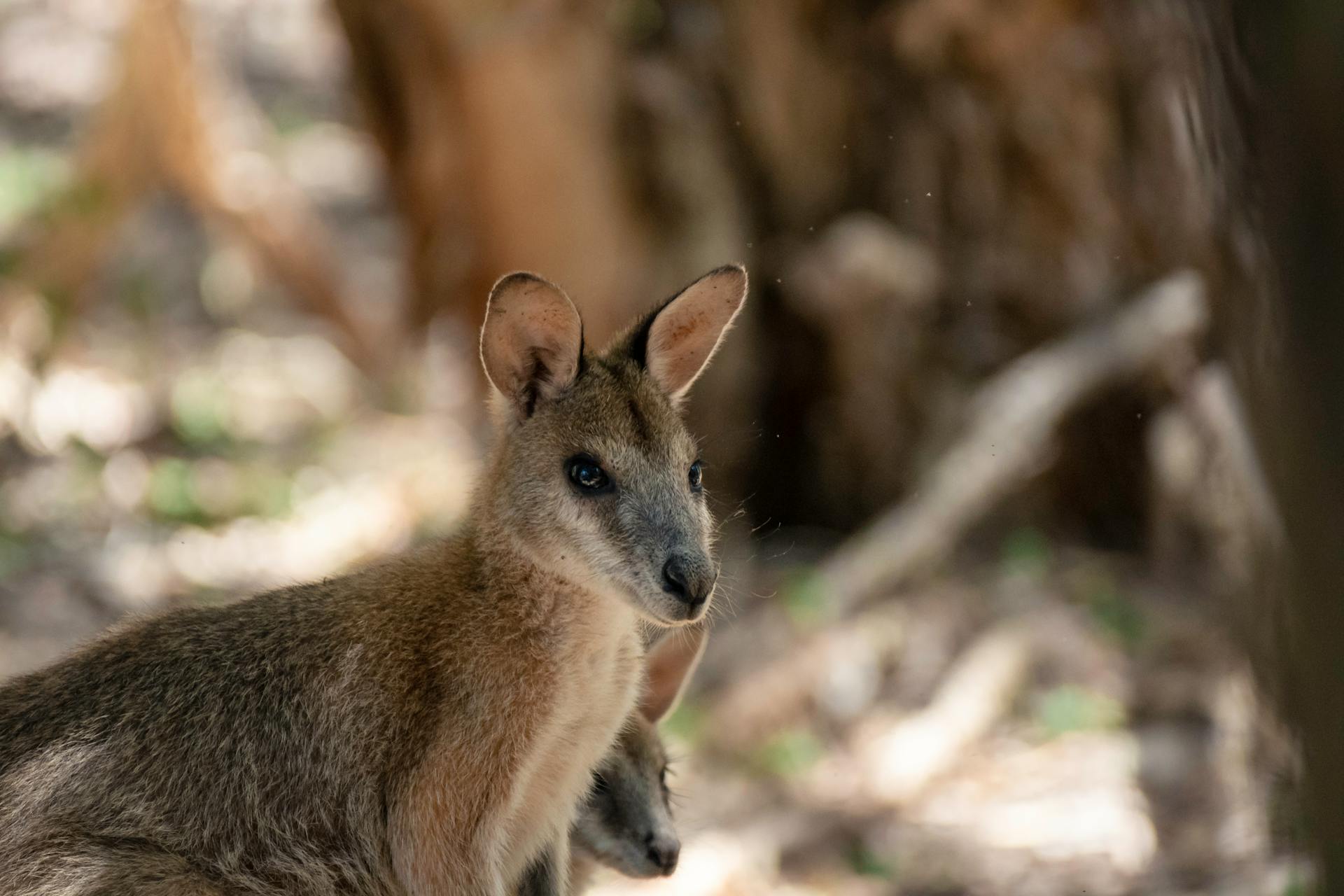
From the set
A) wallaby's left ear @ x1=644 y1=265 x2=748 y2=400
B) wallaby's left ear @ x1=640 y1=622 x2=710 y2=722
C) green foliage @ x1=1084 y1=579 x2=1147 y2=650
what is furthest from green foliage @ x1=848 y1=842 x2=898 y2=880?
Answer: wallaby's left ear @ x1=644 y1=265 x2=748 y2=400

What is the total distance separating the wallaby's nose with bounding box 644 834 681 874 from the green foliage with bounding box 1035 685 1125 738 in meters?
3.89

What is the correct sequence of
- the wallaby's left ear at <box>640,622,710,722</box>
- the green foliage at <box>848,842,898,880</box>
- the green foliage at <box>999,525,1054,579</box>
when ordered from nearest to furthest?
1. the wallaby's left ear at <box>640,622,710,722</box>
2. the green foliage at <box>848,842,898,880</box>
3. the green foliage at <box>999,525,1054,579</box>

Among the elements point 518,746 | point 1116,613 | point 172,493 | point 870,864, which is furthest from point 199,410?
point 518,746

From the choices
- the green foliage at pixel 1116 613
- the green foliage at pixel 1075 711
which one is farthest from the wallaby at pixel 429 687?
the green foliage at pixel 1116 613

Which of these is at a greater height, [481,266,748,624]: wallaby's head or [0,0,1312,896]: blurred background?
[481,266,748,624]: wallaby's head

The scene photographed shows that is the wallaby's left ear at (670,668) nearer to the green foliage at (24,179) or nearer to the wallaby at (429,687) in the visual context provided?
the wallaby at (429,687)

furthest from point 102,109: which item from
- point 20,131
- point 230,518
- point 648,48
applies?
point 20,131

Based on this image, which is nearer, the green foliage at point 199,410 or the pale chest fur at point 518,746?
the pale chest fur at point 518,746

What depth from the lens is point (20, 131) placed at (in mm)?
12594

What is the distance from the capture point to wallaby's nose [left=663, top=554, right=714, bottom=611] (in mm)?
3529

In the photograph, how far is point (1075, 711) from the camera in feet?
24.8

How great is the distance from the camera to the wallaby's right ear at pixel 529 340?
368 cm

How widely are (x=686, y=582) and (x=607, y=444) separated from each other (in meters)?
0.46

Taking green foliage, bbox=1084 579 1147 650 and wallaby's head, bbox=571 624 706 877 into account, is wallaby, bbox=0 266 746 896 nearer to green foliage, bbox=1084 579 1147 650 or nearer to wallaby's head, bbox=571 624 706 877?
wallaby's head, bbox=571 624 706 877
